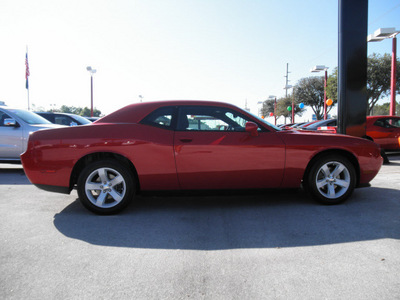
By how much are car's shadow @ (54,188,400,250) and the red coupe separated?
291mm

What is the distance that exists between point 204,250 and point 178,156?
1331 mm

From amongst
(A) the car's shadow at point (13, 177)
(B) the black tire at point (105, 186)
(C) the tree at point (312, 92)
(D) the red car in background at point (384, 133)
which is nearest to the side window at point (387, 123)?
(D) the red car in background at point (384, 133)

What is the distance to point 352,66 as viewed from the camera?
6.84 metres

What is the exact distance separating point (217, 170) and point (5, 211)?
2.81 m

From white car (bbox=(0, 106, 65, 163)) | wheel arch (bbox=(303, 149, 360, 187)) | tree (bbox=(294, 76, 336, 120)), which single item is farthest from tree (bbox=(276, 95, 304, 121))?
wheel arch (bbox=(303, 149, 360, 187))

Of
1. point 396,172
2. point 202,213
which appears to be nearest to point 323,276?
point 202,213

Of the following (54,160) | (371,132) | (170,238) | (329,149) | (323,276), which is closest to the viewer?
(323,276)

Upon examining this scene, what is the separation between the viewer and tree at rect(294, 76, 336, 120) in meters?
44.9

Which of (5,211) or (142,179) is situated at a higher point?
(142,179)

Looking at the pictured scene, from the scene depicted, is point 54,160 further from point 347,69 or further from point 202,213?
point 347,69

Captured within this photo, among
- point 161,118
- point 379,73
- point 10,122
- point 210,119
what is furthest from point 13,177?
point 379,73

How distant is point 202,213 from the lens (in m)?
3.72

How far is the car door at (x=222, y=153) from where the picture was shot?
3652 millimetres

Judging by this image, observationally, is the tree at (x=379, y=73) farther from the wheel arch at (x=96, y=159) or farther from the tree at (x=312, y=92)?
the wheel arch at (x=96, y=159)
